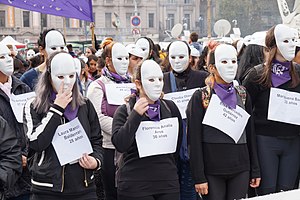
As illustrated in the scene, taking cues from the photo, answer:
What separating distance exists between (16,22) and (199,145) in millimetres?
72106

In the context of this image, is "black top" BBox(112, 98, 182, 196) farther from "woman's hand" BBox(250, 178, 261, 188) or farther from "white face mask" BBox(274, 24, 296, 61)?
"white face mask" BBox(274, 24, 296, 61)

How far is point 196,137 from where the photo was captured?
470 centimetres

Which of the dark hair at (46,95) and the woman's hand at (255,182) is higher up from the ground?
the dark hair at (46,95)

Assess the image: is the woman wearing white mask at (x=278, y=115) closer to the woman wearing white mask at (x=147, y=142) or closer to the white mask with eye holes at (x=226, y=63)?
the white mask with eye holes at (x=226, y=63)

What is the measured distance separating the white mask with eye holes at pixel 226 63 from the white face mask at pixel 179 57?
90 centimetres

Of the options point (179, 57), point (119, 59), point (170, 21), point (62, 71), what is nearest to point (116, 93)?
point (119, 59)

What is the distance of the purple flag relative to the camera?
6123 millimetres

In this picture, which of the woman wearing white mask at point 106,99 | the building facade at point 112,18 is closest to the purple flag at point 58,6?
the woman wearing white mask at point 106,99

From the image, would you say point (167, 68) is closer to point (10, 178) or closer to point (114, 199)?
point (114, 199)

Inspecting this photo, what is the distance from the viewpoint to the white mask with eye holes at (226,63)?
4711mm

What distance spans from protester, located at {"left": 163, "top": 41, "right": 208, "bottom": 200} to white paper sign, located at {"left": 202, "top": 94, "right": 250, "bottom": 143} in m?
0.79

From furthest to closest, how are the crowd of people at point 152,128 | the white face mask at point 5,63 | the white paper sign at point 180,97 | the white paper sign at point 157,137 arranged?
the white paper sign at point 180,97 → the white face mask at point 5,63 → the white paper sign at point 157,137 → the crowd of people at point 152,128

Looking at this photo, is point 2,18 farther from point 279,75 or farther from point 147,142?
point 147,142

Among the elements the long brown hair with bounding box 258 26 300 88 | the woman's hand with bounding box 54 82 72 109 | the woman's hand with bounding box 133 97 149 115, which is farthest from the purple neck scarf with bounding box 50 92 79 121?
the long brown hair with bounding box 258 26 300 88
